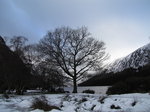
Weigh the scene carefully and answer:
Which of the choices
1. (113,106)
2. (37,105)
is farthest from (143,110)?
(37,105)

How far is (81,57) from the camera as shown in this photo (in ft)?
120

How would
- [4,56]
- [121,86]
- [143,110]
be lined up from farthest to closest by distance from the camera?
[4,56] < [121,86] < [143,110]

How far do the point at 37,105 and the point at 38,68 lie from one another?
24.7 meters

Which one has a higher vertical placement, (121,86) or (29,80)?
(29,80)

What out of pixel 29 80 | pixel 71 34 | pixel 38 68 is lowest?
pixel 29 80

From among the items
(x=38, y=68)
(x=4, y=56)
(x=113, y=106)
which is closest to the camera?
(x=113, y=106)

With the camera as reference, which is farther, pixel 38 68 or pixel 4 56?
pixel 38 68

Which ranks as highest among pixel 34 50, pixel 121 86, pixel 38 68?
pixel 34 50

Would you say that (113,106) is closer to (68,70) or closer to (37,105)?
(37,105)

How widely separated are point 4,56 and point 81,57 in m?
13.6

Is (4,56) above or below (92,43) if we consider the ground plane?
below

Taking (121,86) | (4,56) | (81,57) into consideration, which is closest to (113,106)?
(121,86)

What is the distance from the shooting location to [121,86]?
21000mm

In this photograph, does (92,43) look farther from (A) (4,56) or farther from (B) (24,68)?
(A) (4,56)
